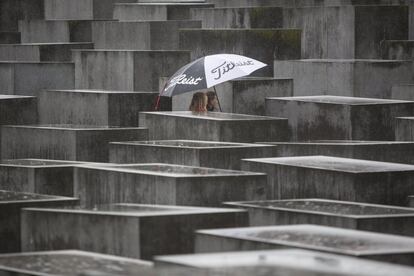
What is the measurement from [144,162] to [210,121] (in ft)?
3.70

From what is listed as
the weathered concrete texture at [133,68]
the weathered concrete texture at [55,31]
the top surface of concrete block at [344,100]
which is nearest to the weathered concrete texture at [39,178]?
the top surface of concrete block at [344,100]

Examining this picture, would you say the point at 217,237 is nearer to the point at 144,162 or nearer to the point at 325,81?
the point at 144,162

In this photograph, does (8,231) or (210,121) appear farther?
(210,121)

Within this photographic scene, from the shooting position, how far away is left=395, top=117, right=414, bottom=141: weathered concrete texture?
48.4 feet

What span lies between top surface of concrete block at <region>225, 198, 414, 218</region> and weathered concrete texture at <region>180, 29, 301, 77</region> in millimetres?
7873

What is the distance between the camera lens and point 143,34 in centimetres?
2155

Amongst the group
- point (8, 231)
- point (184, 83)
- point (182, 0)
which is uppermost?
point (182, 0)

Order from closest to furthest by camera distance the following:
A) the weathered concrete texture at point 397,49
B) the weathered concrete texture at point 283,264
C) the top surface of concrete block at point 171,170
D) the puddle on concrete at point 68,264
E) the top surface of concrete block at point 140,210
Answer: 1. the weathered concrete texture at point 283,264
2. the puddle on concrete at point 68,264
3. the top surface of concrete block at point 140,210
4. the top surface of concrete block at point 171,170
5. the weathered concrete texture at point 397,49

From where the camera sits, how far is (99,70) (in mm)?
19812

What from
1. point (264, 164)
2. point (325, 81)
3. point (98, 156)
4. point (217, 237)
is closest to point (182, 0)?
point (325, 81)

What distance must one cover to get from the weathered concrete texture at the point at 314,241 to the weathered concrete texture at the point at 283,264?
0.48 m

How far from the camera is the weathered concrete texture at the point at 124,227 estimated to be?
10148 millimetres

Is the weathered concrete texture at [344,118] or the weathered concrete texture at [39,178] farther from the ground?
the weathered concrete texture at [344,118]

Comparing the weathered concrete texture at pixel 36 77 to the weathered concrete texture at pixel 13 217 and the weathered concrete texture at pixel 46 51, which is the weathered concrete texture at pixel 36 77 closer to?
the weathered concrete texture at pixel 46 51
